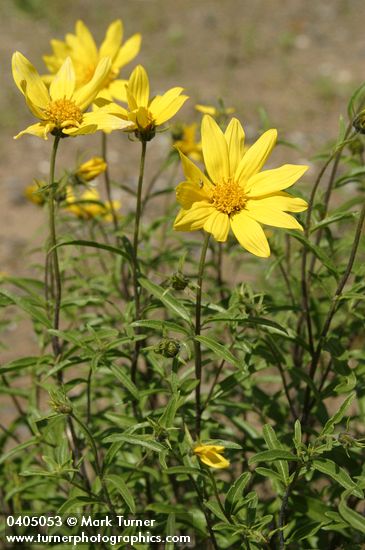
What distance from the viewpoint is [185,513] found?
5.81 ft

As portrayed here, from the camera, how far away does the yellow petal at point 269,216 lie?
4.51 feet

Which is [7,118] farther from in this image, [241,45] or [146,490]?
[146,490]

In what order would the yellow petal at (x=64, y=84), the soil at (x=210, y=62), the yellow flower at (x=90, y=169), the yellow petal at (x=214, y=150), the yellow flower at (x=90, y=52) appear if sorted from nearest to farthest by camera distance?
the yellow petal at (x=214, y=150), the yellow petal at (x=64, y=84), the yellow flower at (x=90, y=169), the yellow flower at (x=90, y=52), the soil at (x=210, y=62)

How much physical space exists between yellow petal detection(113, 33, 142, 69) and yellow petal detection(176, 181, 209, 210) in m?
0.99

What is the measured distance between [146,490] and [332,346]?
31.2 inches

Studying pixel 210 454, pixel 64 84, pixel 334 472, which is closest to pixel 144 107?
pixel 64 84

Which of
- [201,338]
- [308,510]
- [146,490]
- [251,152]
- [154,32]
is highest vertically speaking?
[154,32]

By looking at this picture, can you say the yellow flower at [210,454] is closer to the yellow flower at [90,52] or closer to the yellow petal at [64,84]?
the yellow petal at [64,84]

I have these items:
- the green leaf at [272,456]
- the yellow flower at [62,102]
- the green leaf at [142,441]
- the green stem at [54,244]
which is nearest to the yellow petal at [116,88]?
the yellow flower at [62,102]

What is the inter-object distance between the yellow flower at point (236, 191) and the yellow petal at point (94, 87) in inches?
12.7

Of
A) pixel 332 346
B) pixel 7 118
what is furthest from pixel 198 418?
pixel 7 118

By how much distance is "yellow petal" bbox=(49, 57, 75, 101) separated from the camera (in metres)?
1.68

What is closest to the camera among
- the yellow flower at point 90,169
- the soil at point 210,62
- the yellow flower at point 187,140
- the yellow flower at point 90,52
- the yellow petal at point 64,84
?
the yellow petal at point 64,84

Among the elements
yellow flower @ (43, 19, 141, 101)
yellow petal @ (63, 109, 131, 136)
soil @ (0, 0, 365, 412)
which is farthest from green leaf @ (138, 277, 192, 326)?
soil @ (0, 0, 365, 412)
